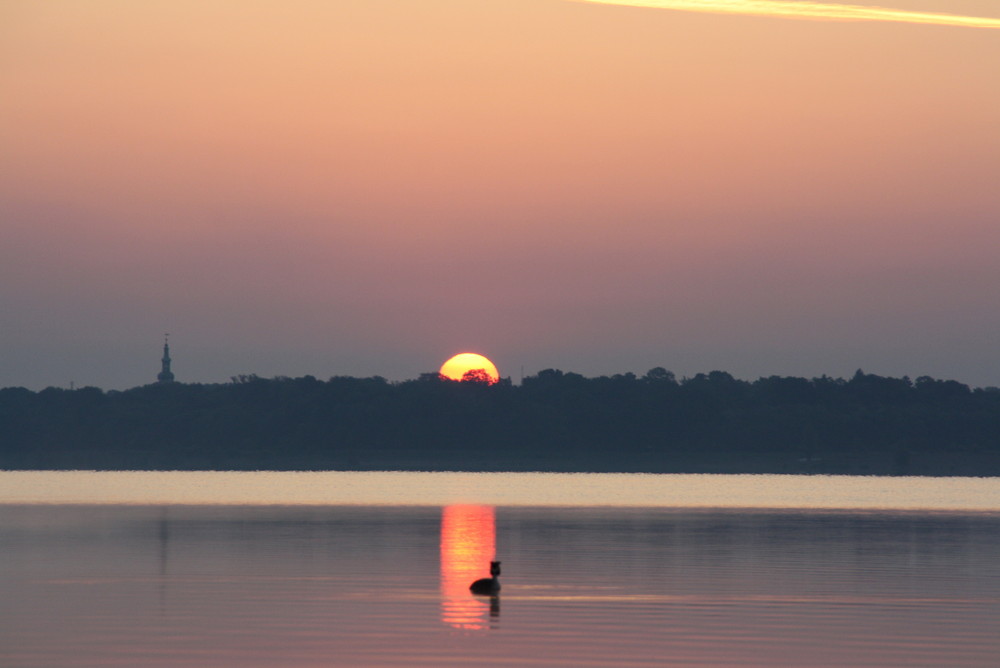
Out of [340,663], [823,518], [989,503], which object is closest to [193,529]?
[823,518]

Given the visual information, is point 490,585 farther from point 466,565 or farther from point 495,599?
point 466,565

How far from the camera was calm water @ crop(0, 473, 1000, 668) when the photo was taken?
3119 cm

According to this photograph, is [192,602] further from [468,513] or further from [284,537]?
[468,513]

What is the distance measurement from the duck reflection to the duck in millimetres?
224

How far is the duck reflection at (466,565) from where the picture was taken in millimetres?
37031

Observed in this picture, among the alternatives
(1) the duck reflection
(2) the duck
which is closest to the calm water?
(1) the duck reflection

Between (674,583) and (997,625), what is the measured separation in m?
11.3

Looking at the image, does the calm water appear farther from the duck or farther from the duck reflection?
the duck

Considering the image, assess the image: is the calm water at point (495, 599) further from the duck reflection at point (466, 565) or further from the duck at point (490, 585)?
the duck at point (490, 585)

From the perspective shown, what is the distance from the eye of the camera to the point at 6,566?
48469 mm

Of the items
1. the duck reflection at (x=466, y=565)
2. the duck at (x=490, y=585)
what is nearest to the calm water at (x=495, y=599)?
the duck reflection at (x=466, y=565)

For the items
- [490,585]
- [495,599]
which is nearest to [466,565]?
[490,585]

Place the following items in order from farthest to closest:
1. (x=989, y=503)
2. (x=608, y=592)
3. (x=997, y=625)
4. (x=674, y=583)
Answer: (x=989, y=503), (x=674, y=583), (x=608, y=592), (x=997, y=625)

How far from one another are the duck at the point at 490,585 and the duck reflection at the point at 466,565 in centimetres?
22
